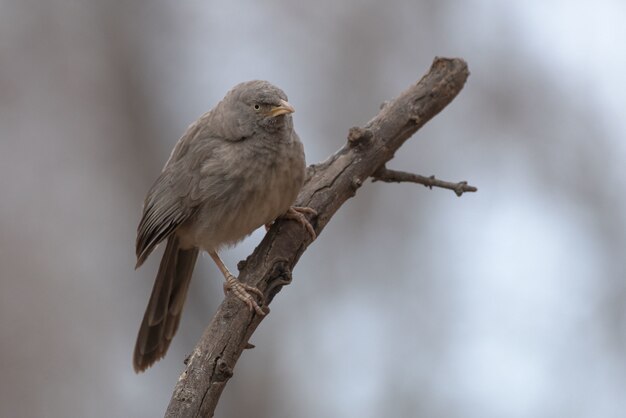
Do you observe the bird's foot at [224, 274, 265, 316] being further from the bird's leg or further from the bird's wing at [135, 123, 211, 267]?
the bird's wing at [135, 123, 211, 267]

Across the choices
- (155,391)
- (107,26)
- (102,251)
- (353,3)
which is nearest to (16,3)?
(107,26)

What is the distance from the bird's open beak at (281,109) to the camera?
17.3 feet

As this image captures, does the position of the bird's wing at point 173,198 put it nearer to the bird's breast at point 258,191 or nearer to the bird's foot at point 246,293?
the bird's breast at point 258,191

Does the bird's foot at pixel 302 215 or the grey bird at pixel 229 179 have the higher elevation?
the grey bird at pixel 229 179

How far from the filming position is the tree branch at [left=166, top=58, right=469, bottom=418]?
15.5ft

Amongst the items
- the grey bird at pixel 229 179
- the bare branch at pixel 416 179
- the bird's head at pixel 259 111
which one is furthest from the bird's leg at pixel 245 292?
the bare branch at pixel 416 179

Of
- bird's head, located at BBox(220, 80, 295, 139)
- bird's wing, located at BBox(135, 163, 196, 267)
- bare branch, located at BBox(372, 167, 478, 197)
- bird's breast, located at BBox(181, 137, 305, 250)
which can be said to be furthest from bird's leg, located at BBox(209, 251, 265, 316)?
bare branch, located at BBox(372, 167, 478, 197)

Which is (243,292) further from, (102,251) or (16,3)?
(16,3)

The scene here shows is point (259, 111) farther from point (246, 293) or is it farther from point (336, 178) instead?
point (246, 293)

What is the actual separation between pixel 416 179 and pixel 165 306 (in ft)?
5.88

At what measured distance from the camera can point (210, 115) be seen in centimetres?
566

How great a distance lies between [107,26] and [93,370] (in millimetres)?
3214

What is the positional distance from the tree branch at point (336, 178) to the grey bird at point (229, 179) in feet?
0.41

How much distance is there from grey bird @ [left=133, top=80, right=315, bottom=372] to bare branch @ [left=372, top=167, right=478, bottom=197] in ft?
1.68
